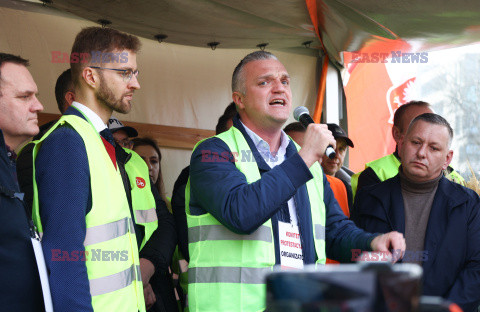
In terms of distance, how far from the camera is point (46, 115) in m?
4.94

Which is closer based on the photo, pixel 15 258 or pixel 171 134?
pixel 15 258

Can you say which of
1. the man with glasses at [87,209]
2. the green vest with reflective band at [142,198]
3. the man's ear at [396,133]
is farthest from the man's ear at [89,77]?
the man's ear at [396,133]

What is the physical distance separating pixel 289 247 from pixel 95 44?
1333 millimetres

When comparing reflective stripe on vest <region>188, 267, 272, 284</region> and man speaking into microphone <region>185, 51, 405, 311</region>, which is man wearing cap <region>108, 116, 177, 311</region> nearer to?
man speaking into microphone <region>185, 51, 405, 311</region>

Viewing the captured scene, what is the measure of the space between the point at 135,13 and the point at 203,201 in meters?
2.63

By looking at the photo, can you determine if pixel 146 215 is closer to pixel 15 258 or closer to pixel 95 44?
pixel 95 44

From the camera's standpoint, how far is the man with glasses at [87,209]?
218 centimetres

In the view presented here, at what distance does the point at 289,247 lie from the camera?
276 centimetres

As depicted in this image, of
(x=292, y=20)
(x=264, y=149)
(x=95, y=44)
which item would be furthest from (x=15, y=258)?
(x=292, y=20)

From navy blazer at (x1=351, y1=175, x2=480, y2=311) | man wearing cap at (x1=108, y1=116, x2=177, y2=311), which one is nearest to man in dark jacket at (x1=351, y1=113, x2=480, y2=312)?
navy blazer at (x1=351, y1=175, x2=480, y2=311)

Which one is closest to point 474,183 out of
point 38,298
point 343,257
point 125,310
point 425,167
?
point 425,167

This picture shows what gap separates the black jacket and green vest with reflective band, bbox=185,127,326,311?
762 millimetres

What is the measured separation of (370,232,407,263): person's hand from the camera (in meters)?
2.48

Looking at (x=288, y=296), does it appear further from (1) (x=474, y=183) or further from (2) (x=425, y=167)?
(1) (x=474, y=183)
